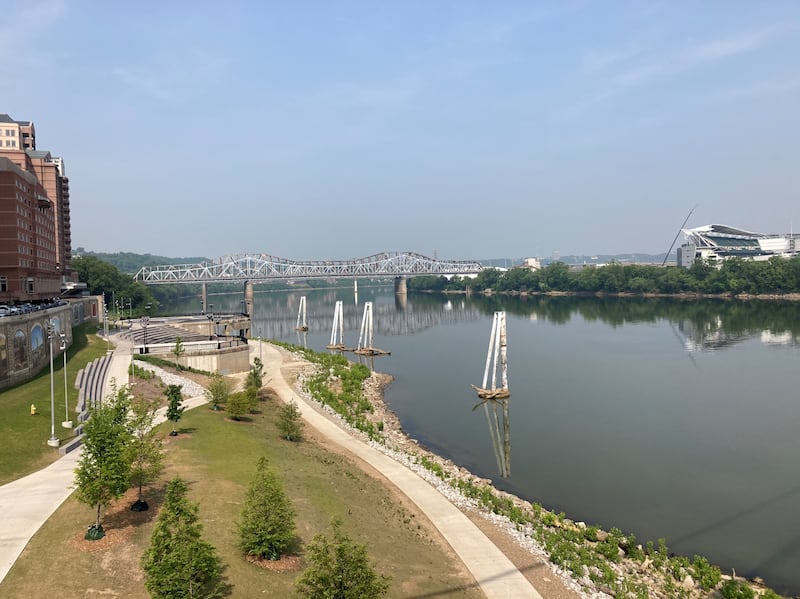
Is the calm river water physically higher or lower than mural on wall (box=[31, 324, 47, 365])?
lower

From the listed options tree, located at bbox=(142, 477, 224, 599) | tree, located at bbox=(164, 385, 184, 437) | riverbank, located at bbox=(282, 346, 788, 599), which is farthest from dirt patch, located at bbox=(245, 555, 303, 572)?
tree, located at bbox=(164, 385, 184, 437)

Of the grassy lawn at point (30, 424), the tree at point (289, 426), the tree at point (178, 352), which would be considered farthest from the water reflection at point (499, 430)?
the tree at point (178, 352)

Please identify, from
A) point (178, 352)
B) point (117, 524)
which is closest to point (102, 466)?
point (117, 524)

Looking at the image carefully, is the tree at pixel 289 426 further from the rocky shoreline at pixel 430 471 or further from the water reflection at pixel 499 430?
the water reflection at pixel 499 430

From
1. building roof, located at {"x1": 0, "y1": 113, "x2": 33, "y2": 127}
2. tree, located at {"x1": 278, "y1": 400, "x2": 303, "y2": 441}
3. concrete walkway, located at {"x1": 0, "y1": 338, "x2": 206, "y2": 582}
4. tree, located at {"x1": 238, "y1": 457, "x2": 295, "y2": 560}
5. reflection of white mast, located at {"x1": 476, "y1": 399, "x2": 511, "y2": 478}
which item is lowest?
reflection of white mast, located at {"x1": 476, "y1": 399, "x2": 511, "y2": 478}

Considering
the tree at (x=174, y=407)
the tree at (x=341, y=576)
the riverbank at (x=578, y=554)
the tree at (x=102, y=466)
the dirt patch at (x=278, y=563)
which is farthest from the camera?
the tree at (x=174, y=407)

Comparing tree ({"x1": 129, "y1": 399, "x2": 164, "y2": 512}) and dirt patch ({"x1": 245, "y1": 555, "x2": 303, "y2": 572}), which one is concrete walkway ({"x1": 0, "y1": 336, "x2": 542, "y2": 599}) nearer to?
tree ({"x1": 129, "y1": 399, "x2": 164, "y2": 512})

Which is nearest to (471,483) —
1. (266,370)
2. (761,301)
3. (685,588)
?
(685,588)
